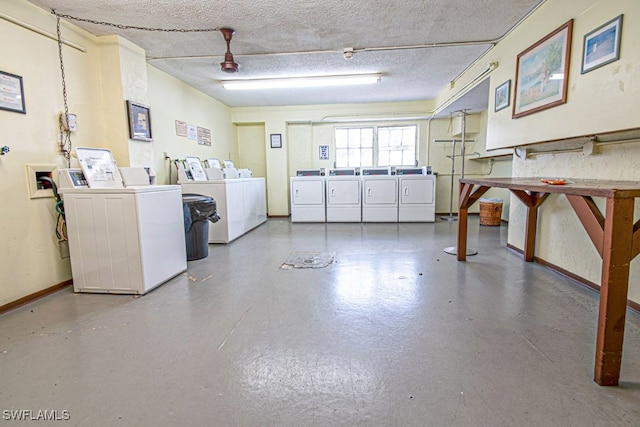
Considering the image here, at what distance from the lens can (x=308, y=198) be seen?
6.36 metres

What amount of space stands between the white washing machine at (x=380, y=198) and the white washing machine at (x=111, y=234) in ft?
13.6

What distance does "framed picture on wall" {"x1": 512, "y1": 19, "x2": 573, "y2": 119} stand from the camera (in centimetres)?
249

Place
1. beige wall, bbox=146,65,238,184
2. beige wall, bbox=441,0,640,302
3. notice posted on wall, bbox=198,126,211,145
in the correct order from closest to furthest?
beige wall, bbox=441,0,640,302, beige wall, bbox=146,65,238,184, notice posted on wall, bbox=198,126,211,145

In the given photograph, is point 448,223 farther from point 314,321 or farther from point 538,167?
point 314,321

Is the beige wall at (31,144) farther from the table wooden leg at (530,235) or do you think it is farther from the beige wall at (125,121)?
the table wooden leg at (530,235)

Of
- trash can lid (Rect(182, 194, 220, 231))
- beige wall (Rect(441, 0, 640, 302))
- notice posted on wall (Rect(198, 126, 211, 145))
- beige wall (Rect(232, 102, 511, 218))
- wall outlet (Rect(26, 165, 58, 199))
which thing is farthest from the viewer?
beige wall (Rect(232, 102, 511, 218))

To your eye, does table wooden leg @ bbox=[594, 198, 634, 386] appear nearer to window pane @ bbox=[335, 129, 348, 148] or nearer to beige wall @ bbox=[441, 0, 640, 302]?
beige wall @ bbox=[441, 0, 640, 302]

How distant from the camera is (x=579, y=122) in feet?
7.68

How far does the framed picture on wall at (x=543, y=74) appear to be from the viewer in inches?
98.0

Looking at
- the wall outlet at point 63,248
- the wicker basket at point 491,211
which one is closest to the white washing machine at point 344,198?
the wicker basket at point 491,211

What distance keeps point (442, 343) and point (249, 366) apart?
1.15 metres

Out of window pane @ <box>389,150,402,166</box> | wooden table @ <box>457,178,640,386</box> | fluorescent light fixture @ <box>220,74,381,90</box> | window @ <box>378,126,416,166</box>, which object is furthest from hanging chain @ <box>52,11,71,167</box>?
window pane @ <box>389,150,402,166</box>

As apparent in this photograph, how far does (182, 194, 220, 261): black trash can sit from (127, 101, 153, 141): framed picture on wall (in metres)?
0.87

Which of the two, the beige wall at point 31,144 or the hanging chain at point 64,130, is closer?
the beige wall at point 31,144
